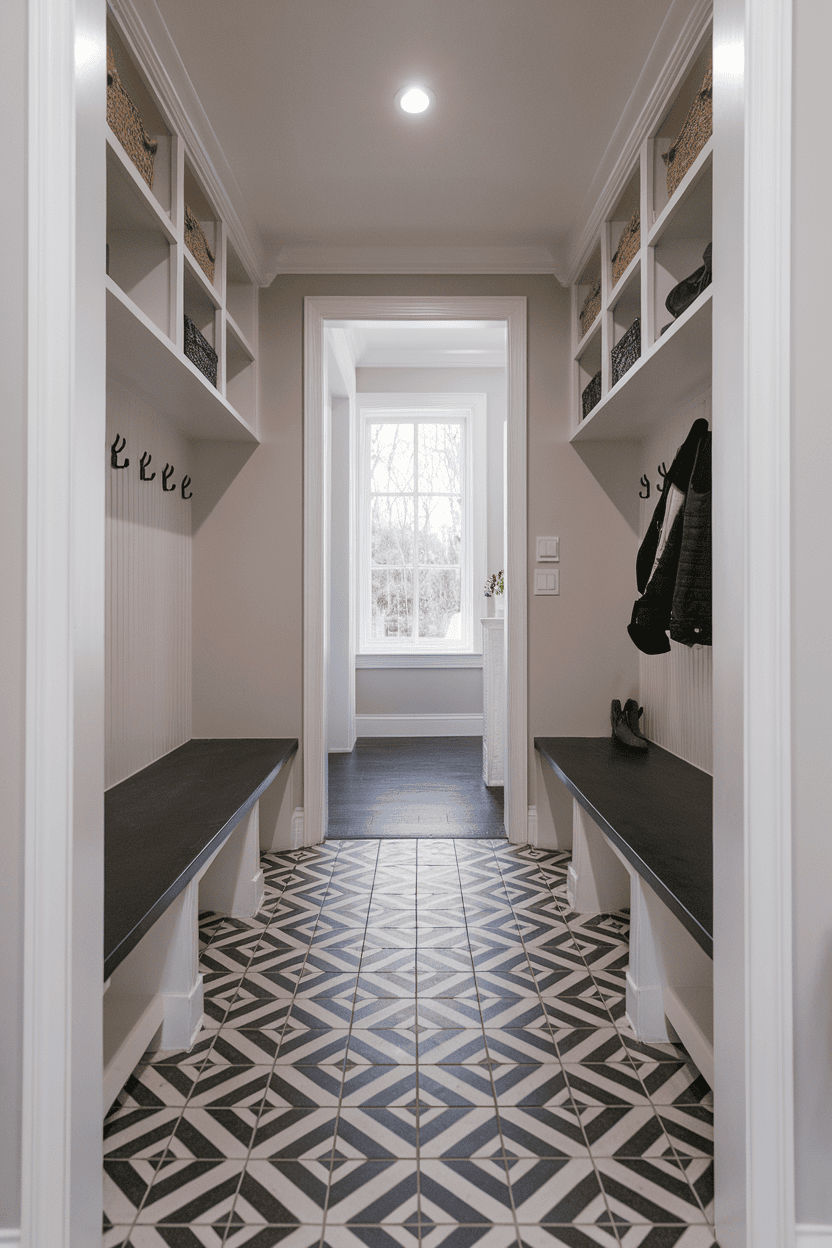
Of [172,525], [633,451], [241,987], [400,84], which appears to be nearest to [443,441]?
[633,451]

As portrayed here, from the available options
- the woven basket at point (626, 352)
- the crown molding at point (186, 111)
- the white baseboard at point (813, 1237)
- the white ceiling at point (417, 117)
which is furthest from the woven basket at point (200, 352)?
the white baseboard at point (813, 1237)

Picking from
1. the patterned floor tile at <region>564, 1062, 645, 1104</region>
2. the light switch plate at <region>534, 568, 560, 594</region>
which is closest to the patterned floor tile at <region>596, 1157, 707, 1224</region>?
the patterned floor tile at <region>564, 1062, 645, 1104</region>

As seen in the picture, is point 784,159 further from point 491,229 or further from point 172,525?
point 172,525

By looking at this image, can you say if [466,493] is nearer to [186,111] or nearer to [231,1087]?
[186,111]

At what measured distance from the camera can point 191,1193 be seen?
4.42 feet

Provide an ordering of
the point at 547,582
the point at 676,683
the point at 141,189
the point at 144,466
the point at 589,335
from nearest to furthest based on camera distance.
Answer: the point at 141,189, the point at 144,466, the point at 676,683, the point at 589,335, the point at 547,582

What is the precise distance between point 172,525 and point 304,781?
3.91 feet

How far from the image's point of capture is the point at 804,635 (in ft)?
3.50

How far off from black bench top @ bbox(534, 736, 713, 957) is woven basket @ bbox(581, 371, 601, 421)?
1306 millimetres

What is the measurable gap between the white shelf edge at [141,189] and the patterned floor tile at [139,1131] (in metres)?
1.97

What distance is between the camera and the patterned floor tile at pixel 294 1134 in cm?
144

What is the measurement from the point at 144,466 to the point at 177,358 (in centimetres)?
50

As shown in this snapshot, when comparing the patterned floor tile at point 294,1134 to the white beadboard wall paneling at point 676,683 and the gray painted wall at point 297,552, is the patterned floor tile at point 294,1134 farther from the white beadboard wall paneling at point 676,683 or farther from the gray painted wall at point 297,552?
the gray painted wall at point 297,552

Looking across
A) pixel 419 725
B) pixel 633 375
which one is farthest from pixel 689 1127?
pixel 419 725
